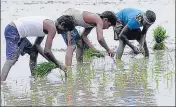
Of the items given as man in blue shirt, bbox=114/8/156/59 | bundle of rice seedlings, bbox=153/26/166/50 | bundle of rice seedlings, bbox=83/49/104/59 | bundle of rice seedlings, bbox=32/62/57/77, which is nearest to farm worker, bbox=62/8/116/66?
bundle of rice seedlings, bbox=83/49/104/59

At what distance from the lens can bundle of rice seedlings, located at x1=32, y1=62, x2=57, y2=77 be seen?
10.6m

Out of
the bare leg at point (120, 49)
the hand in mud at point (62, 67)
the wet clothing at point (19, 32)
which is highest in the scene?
the wet clothing at point (19, 32)

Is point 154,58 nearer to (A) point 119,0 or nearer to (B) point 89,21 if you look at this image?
(B) point 89,21

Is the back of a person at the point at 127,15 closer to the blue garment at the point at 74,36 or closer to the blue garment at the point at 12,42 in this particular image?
the blue garment at the point at 74,36

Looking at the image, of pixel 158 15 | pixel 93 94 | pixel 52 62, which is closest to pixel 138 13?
pixel 52 62

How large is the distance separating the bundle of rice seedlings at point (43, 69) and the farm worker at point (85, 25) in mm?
515

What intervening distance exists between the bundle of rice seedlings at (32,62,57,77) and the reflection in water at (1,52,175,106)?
16 centimetres

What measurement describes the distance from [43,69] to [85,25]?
1230 mm

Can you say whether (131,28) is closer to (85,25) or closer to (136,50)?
(136,50)

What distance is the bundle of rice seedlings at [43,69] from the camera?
10.6 meters

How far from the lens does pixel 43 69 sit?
10.6m

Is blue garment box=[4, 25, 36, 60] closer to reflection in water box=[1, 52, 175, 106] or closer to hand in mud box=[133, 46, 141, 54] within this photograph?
reflection in water box=[1, 52, 175, 106]

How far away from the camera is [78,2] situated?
23.0 metres

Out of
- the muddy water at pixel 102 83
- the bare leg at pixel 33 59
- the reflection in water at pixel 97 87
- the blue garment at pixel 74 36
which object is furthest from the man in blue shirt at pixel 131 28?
the bare leg at pixel 33 59
